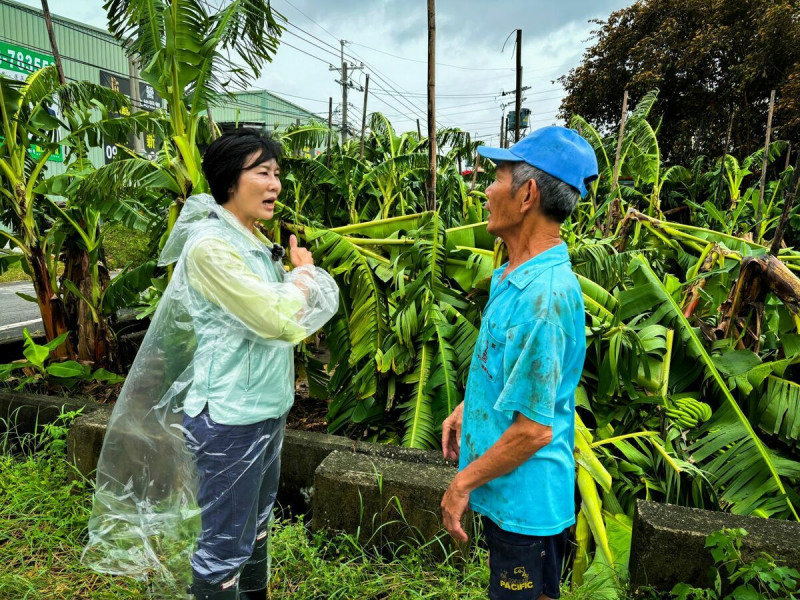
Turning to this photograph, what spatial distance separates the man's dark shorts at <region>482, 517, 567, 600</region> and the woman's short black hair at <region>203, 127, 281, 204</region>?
1.26 metres

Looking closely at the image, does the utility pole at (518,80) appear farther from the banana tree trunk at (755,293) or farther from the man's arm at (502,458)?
the man's arm at (502,458)

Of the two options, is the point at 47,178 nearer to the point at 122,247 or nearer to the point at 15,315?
the point at 15,315

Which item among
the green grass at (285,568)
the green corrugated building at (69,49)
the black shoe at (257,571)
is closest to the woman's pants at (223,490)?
the black shoe at (257,571)

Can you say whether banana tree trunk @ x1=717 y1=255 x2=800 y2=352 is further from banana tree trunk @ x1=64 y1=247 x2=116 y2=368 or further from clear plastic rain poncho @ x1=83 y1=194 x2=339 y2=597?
banana tree trunk @ x1=64 y1=247 x2=116 y2=368

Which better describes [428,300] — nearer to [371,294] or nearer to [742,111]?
[371,294]

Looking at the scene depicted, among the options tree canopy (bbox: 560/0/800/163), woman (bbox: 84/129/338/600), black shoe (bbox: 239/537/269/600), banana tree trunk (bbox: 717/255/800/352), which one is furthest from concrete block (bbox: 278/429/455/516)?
tree canopy (bbox: 560/0/800/163)

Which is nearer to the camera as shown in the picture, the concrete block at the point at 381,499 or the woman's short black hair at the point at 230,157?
the woman's short black hair at the point at 230,157

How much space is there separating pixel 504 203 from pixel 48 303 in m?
3.77

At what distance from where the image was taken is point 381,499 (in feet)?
7.43

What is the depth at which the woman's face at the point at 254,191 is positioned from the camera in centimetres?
168

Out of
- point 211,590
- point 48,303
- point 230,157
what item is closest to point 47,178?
point 48,303

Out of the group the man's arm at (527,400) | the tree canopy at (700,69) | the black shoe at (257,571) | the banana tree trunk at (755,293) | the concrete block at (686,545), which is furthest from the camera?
the tree canopy at (700,69)

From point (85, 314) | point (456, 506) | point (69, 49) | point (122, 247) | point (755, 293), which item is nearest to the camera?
point (456, 506)

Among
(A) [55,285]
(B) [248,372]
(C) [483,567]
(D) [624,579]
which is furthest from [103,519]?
(A) [55,285]
